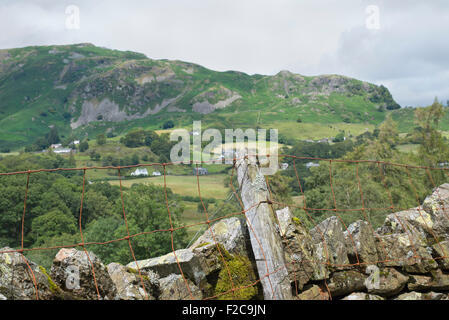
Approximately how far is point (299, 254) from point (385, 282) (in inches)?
63.3

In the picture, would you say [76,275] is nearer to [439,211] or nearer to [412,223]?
[412,223]

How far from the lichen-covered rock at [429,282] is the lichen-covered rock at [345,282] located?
91 cm

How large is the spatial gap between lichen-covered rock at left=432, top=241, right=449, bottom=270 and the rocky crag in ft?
0.05

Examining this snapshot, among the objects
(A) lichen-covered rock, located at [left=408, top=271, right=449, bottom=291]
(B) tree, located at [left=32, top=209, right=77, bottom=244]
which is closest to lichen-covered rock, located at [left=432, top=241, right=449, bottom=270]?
(A) lichen-covered rock, located at [left=408, top=271, right=449, bottom=291]

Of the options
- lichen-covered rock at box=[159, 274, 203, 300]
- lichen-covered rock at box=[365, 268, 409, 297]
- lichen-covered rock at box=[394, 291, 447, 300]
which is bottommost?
lichen-covered rock at box=[394, 291, 447, 300]

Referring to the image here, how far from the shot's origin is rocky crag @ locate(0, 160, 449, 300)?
173 inches

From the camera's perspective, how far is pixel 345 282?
566 centimetres

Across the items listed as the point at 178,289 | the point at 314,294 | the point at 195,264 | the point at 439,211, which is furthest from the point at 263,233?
the point at 439,211

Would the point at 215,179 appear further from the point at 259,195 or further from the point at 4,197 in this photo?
the point at 259,195

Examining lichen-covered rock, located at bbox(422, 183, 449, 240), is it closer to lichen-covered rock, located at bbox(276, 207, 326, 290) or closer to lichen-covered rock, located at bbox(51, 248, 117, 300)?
lichen-covered rock, located at bbox(276, 207, 326, 290)

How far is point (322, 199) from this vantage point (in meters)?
59.6

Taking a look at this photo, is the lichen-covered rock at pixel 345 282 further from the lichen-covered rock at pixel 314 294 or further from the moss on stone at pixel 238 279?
the moss on stone at pixel 238 279

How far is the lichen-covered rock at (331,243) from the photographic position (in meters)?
5.91
